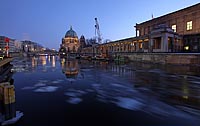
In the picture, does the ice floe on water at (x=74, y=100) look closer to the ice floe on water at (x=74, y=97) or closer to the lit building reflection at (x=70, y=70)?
the ice floe on water at (x=74, y=97)

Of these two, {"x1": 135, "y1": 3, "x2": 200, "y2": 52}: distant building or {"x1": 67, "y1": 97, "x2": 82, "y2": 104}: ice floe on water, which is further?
{"x1": 135, "y1": 3, "x2": 200, "y2": 52}: distant building

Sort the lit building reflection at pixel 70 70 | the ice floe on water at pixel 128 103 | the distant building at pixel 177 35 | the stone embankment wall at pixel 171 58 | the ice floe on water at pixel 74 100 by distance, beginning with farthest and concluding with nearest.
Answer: the distant building at pixel 177 35
the stone embankment wall at pixel 171 58
the lit building reflection at pixel 70 70
the ice floe on water at pixel 74 100
the ice floe on water at pixel 128 103

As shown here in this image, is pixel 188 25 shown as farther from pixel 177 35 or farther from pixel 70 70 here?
pixel 70 70

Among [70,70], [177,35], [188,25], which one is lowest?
[70,70]

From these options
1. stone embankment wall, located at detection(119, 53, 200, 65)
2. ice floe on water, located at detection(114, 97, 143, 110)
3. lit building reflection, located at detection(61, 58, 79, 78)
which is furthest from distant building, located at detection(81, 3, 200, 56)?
ice floe on water, located at detection(114, 97, 143, 110)

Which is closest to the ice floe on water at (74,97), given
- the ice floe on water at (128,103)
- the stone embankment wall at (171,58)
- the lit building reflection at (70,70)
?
the ice floe on water at (128,103)

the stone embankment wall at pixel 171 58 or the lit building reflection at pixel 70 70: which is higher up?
the stone embankment wall at pixel 171 58

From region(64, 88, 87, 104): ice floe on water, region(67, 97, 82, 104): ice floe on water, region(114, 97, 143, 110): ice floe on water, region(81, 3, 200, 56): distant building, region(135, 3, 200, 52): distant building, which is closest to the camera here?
region(114, 97, 143, 110): ice floe on water

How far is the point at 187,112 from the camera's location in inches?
340

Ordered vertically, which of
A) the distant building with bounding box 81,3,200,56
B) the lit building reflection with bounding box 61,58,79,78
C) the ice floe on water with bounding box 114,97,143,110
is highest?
the distant building with bounding box 81,3,200,56

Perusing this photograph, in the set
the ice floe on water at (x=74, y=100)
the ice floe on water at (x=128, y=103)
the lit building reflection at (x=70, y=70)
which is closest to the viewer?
the ice floe on water at (x=128, y=103)

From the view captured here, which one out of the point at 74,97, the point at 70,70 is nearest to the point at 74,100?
the point at 74,97

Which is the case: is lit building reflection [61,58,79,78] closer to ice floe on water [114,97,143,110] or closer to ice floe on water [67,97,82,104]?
ice floe on water [67,97,82,104]

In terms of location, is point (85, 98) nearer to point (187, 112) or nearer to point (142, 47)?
point (187, 112)
